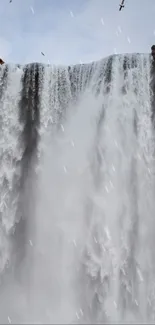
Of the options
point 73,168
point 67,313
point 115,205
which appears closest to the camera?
point 67,313

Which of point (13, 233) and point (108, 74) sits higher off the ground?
point (108, 74)

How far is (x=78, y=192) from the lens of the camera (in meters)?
17.2

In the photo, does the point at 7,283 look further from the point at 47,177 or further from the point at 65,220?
Answer: the point at 47,177

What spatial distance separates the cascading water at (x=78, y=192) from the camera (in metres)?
15.6

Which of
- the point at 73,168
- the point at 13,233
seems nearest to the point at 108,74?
the point at 73,168

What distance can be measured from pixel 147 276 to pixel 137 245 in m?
1.33

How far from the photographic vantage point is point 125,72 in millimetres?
17312

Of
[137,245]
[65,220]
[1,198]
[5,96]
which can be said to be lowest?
[137,245]

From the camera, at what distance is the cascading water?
51.2 feet

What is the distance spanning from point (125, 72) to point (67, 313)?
35.5 feet

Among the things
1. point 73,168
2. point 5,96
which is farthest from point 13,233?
point 5,96

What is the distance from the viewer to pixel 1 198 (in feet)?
57.8

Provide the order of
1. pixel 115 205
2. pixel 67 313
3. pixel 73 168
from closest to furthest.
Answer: pixel 67 313 < pixel 115 205 < pixel 73 168

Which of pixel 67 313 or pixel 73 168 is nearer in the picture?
pixel 67 313
